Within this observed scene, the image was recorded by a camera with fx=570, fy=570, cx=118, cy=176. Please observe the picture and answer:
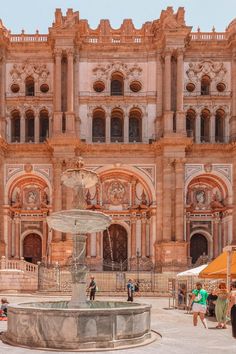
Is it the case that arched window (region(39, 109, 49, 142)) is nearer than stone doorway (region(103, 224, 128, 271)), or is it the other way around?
stone doorway (region(103, 224, 128, 271))

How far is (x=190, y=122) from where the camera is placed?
42.9 metres

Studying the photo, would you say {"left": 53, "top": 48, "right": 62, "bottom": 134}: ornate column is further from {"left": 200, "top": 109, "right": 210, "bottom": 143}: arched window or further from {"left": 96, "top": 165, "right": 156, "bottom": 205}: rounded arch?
{"left": 200, "top": 109, "right": 210, "bottom": 143}: arched window

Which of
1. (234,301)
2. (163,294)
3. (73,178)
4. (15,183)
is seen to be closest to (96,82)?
(15,183)

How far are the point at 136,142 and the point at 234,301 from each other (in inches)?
1121

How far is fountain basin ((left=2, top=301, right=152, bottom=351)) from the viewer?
40.6 ft

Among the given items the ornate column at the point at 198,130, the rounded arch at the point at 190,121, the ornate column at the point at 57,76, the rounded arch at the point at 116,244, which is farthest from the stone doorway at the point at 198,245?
the ornate column at the point at 57,76

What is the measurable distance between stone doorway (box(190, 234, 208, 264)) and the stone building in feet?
0.24

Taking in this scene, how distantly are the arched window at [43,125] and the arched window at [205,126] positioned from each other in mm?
11560

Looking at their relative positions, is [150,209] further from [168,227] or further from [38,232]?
[38,232]

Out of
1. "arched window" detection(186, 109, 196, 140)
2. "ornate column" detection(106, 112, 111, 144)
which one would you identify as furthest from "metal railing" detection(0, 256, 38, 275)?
"arched window" detection(186, 109, 196, 140)

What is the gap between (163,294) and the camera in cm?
3203

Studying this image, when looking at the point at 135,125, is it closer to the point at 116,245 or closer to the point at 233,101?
the point at 233,101

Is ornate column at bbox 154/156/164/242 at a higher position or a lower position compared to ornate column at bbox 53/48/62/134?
lower

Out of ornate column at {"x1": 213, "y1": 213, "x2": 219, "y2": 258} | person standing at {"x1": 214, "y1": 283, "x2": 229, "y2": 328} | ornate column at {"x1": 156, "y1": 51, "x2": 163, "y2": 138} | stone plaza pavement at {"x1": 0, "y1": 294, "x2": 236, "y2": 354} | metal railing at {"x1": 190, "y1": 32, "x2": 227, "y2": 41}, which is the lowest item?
stone plaza pavement at {"x1": 0, "y1": 294, "x2": 236, "y2": 354}
